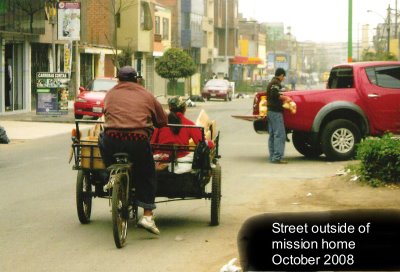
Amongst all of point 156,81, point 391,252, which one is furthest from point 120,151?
point 156,81

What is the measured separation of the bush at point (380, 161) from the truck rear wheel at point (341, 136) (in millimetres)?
4942

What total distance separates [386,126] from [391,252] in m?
13.5

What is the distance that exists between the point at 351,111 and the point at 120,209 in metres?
10.5

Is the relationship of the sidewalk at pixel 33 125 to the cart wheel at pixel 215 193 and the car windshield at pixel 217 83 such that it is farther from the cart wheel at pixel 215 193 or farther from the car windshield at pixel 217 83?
the car windshield at pixel 217 83

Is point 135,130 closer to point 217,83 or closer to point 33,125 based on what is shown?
point 33,125

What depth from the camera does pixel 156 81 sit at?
7419cm

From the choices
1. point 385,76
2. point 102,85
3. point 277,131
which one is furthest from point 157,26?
point 277,131


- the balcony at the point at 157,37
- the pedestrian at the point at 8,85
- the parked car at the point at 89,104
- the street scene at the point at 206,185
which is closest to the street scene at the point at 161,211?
the street scene at the point at 206,185

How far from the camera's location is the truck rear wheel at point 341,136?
18.7 meters

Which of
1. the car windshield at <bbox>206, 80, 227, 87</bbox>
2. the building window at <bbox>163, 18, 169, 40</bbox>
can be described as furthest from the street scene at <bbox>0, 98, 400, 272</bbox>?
the building window at <bbox>163, 18, 169, 40</bbox>

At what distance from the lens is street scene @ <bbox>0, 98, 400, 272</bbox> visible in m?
8.50

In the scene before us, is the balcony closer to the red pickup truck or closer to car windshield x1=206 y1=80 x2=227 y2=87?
car windshield x1=206 y1=80 x2=227 y2=87

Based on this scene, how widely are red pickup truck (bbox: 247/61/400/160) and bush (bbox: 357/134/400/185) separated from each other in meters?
4.96

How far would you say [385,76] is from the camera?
18.8 meters
